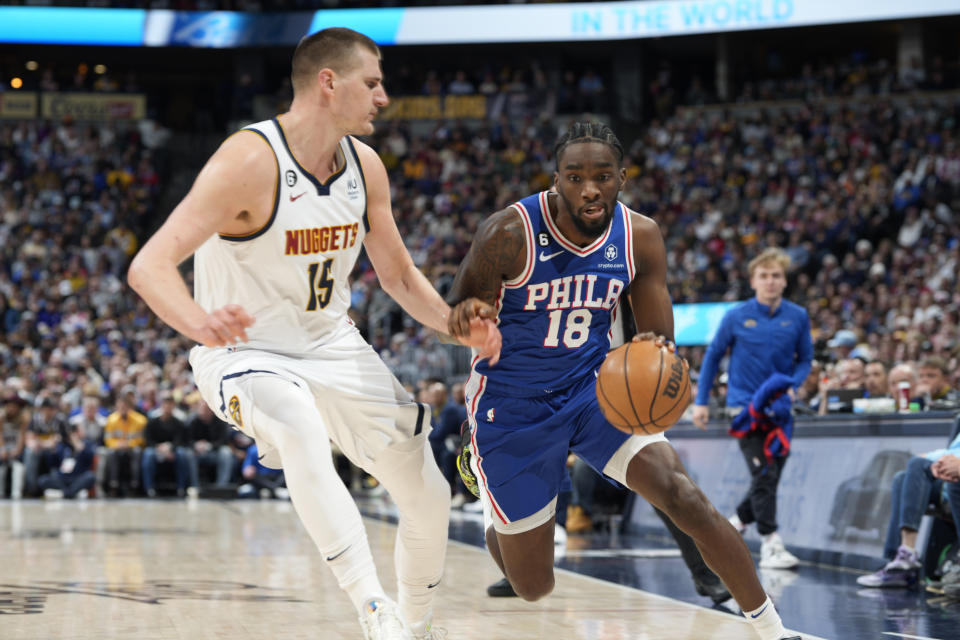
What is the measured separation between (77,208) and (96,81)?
22.9ft

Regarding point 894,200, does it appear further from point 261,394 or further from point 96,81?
point 96,81

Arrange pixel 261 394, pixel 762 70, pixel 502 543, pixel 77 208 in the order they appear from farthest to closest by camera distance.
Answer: pixel 762 70
pixel 77 208
pixel 502 543
pixel 261 394

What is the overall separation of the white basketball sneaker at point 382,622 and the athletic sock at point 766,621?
52.5 inches

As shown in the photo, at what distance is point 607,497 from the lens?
11.4 m

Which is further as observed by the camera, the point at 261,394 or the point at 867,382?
the point at 867,382

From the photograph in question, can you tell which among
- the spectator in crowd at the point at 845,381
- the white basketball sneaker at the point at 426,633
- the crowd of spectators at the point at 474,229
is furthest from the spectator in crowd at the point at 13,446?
the white basketball sneaker at the point at 426,633

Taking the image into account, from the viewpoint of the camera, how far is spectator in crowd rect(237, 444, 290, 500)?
52.4 ft

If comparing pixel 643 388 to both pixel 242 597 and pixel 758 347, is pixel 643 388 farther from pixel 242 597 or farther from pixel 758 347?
pixel 758 347

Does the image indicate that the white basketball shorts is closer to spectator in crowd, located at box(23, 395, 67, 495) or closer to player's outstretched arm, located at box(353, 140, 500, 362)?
player's outstretched arm, located at box(353, 140, 500, 362)

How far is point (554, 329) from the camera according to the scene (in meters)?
4.62

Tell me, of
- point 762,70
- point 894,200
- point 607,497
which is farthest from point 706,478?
point 762,70

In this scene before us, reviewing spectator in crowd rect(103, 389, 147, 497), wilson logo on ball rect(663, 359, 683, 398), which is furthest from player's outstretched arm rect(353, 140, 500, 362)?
spectator in crowd rect(103, 389, 147, 497)

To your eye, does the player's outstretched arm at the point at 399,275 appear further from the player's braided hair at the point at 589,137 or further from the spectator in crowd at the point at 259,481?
the spectator in crowd at the point at 259,481

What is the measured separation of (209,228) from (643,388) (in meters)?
1.54
